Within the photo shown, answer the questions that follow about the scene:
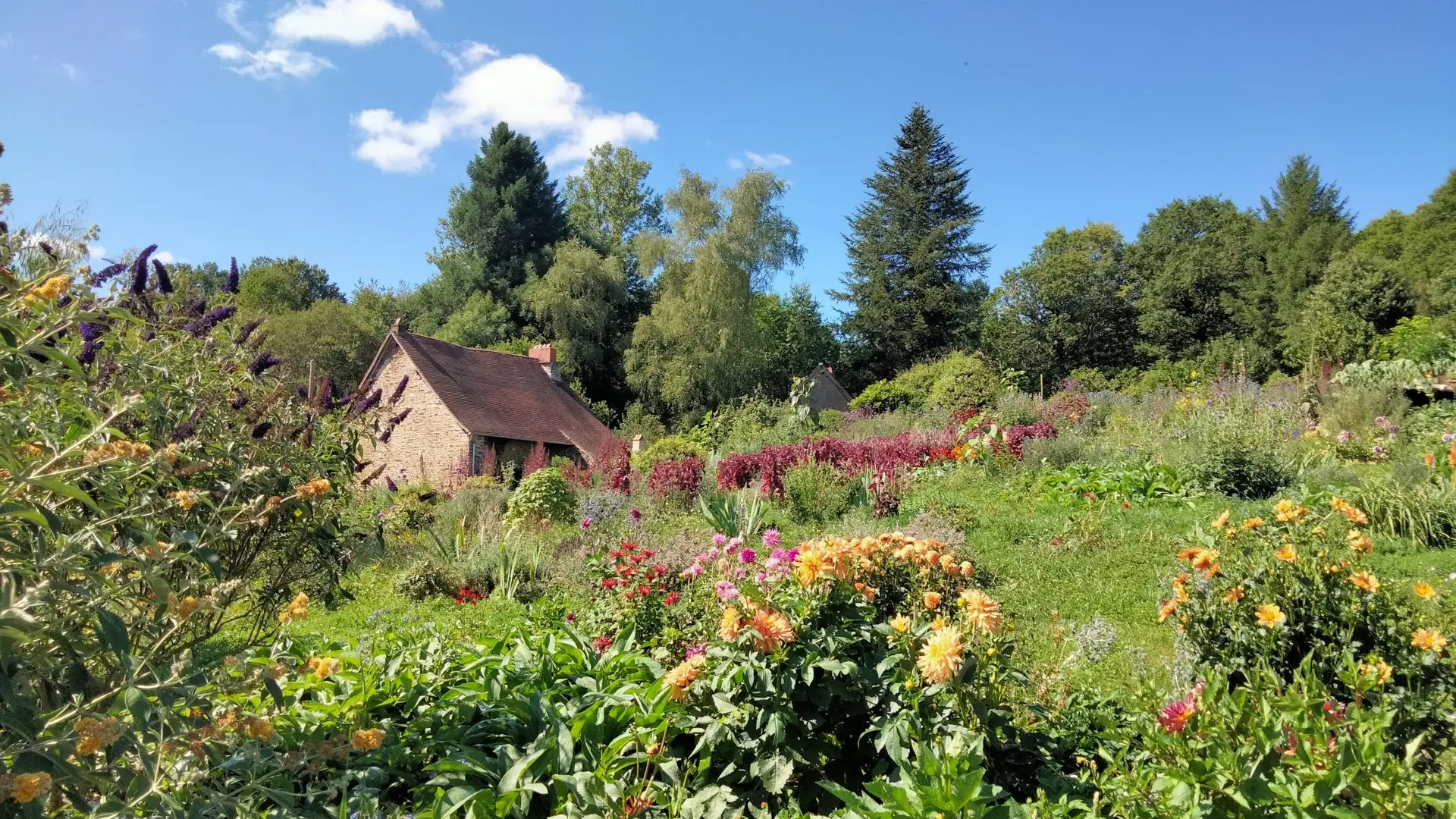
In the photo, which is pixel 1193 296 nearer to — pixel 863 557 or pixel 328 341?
pixel 328 341

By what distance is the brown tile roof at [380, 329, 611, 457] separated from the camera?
19.5 m

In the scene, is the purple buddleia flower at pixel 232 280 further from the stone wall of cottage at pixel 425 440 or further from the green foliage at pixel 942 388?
the stone wall of cottage at pixel 425 440

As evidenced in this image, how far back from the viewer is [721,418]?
1806 centimetres

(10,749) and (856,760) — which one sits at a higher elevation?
(10,749)

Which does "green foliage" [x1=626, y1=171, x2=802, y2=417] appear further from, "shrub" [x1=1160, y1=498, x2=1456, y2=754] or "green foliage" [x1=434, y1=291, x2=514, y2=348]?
"shrub" [x1=1160, y1=498, x2=1456, y2=754]

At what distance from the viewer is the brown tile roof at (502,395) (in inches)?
769

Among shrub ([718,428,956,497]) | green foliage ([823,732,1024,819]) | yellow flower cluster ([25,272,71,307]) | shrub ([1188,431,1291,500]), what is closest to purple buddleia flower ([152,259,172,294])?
yellow flower cluster ([25,272,71,307])

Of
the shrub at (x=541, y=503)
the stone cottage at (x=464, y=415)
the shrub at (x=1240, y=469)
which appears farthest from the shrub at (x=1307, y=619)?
the stone cottage at (x=464, y=415)

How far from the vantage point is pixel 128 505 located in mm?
2100

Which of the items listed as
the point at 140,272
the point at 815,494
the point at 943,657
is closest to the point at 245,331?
the point at 140,272

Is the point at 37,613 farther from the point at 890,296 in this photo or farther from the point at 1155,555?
the point at 890,296

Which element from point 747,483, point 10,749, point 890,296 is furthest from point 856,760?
point 890,296

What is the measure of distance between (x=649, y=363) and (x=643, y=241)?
469 centimetres

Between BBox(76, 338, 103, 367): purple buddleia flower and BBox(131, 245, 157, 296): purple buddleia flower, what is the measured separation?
0.61 ft
